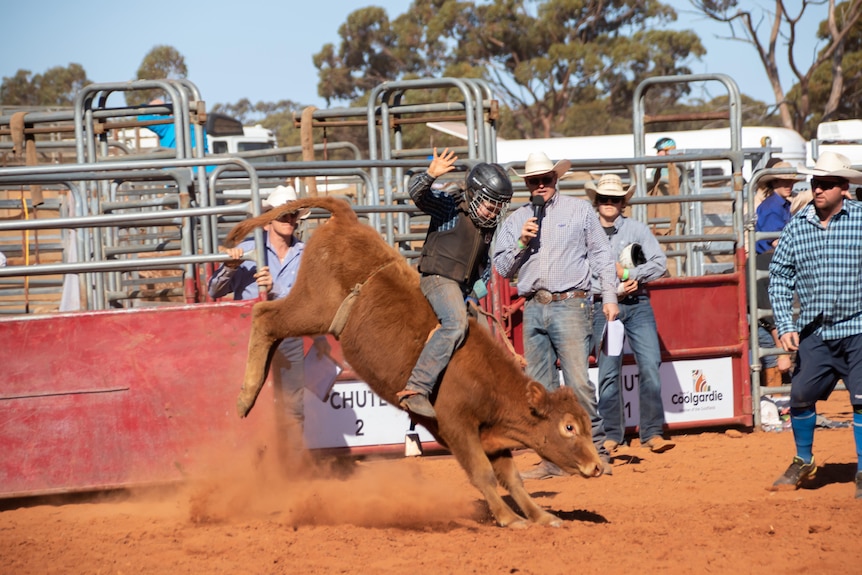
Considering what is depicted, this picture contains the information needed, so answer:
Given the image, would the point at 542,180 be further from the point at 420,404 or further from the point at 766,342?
the point at 766,342

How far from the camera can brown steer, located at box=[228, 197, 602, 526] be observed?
572cm

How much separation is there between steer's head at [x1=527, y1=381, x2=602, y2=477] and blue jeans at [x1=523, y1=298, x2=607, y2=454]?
4.18 ft

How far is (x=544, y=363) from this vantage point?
289 inches

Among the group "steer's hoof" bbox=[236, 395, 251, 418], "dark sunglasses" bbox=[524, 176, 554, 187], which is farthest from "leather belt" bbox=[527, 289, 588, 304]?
"steer's hoof" bbox=[236, 395, 251, 418]

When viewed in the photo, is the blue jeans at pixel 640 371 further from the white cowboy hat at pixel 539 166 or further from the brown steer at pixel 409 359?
the brown steer at pixel 409 359

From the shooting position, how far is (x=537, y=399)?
566 cm

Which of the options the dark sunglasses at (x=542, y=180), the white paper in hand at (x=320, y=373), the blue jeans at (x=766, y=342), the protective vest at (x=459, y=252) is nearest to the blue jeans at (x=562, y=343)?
the dark sunglasses at (x=542, y=180)

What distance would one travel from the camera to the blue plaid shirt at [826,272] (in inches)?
248

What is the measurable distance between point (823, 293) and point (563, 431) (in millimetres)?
2112

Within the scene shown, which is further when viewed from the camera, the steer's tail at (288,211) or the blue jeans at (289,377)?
the blue jeans at (289,377)

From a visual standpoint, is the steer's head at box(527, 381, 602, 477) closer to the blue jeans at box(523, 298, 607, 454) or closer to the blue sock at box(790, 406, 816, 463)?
the blue jeans at box(523, 298, 607, 454)

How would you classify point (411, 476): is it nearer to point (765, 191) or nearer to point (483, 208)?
point (483, 208)

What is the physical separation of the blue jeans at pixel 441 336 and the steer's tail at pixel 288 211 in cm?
96

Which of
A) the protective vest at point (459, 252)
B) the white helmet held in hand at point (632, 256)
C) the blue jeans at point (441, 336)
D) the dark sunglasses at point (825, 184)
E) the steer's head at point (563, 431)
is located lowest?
the steer's head at point (563, 431)
